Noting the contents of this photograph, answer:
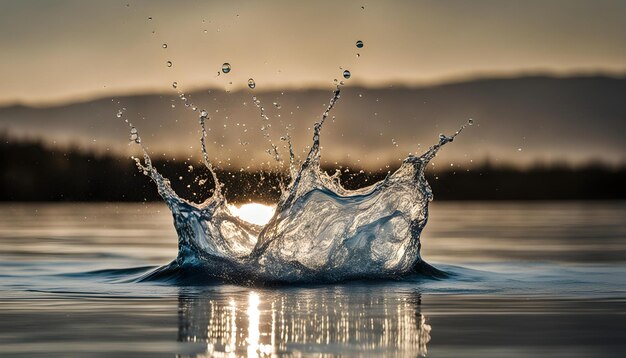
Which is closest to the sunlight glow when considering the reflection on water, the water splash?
the water splash

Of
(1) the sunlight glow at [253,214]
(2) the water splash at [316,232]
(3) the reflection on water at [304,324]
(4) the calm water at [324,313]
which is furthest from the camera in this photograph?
(1) the sunlight glow at [253,214]

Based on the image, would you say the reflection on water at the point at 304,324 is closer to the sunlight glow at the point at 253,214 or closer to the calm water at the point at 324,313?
the calm water at the point at 324,313

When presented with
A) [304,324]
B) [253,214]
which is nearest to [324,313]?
[304,324]

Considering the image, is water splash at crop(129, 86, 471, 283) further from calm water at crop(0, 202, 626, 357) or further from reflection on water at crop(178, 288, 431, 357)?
reflection on water at crop(178, 288, 431, 357)

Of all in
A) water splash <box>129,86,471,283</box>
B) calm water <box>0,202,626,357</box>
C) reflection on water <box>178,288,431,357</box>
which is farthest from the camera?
water splash <box>129,86,471,283</box>

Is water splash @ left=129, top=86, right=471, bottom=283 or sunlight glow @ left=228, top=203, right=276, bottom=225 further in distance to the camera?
sunlight glow @ left=228, top=203, right=276, bottom=225

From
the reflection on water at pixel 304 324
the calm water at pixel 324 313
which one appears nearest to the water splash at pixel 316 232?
the calm water at pixel 324 313

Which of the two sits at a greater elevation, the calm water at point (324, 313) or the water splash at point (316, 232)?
the water splash at point (316, 232)

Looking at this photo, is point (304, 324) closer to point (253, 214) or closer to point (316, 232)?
point (316, 232)

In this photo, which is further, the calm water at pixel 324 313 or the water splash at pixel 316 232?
the water splash at pixel 316 232
